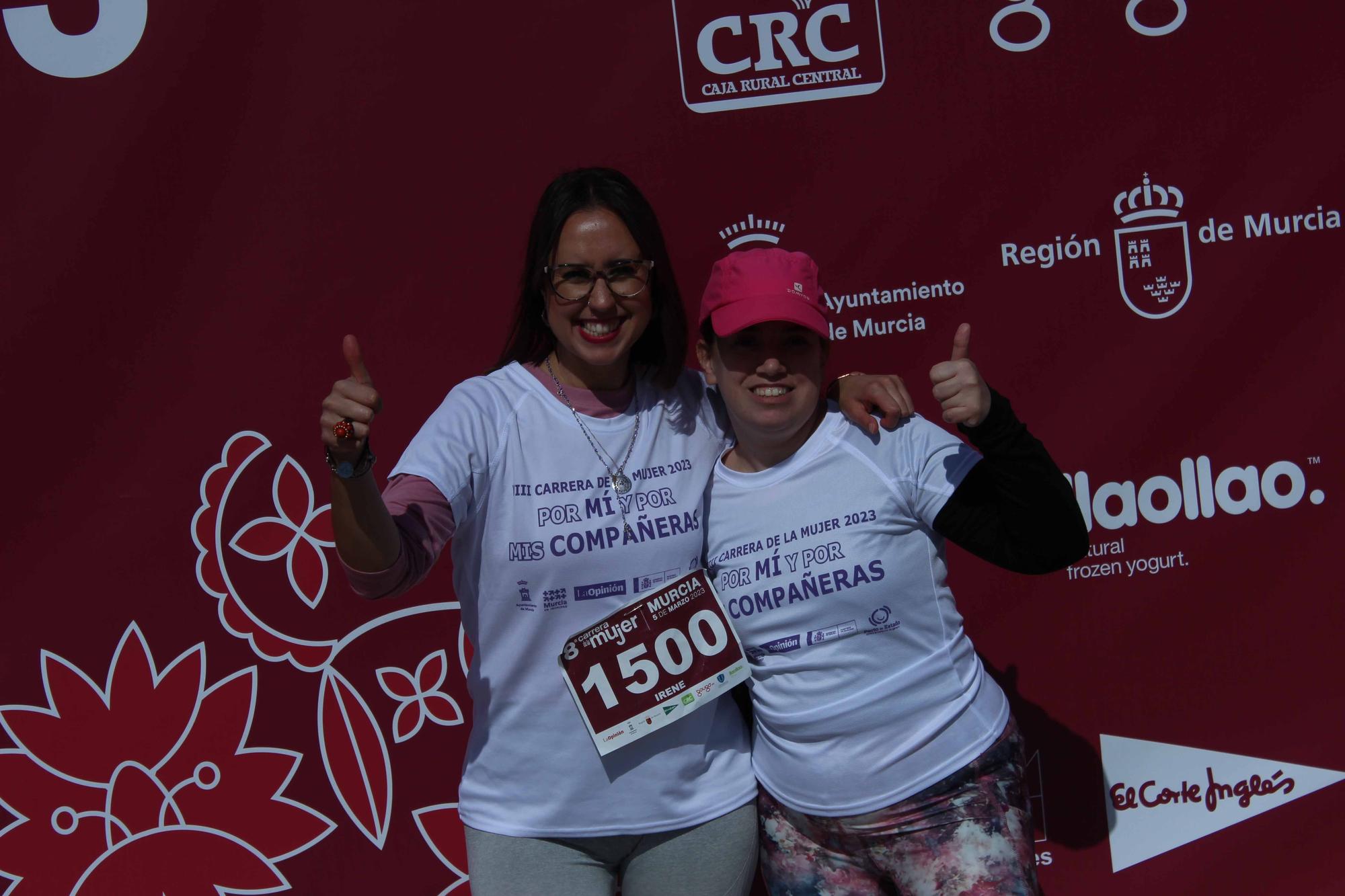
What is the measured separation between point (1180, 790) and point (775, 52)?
6.15 ft

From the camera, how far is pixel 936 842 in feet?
5.23

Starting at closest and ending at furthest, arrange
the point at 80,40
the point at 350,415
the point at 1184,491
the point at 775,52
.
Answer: the point at 350,415, the point at 80,40, the point at 775,52, the point at 1184,491

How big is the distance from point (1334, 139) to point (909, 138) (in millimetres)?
913

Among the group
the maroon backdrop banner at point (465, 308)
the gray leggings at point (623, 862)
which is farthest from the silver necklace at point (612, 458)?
the maroon backdrop banner at point (465, 308)

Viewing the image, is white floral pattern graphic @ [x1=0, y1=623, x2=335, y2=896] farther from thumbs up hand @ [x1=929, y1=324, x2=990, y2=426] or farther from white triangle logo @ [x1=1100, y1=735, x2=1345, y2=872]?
white triangle logo @ [x1=1100, y1=735, x2=1345, y2=872]

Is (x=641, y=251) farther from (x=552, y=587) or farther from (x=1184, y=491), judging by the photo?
(x=1184, y=491)

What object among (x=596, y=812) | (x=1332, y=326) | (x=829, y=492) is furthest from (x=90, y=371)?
(x=1332, y=326)

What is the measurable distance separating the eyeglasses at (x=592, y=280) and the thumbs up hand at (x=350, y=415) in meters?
0.37

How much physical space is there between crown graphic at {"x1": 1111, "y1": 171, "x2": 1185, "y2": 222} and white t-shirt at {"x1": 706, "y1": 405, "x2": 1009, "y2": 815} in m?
1.06

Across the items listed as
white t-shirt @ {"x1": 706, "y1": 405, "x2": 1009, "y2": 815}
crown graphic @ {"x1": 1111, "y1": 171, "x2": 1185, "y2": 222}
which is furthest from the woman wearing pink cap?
crown graphic @ {"x1": 1111, "y1": 171, "x2": 1185, "y2": 222}

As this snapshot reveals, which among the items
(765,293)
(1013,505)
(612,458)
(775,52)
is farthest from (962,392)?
(775,52)

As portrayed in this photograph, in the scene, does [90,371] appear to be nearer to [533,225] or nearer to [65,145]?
[65,145]

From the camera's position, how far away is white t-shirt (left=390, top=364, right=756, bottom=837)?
1.63 m

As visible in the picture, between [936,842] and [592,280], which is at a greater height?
[592,280]
